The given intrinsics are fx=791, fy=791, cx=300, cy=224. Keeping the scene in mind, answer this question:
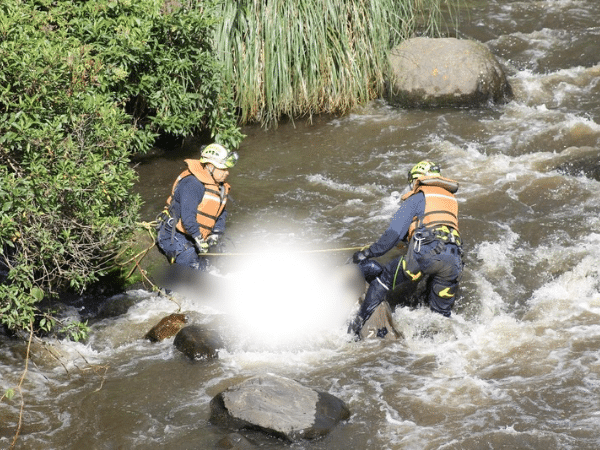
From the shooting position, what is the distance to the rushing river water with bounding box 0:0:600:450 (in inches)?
249

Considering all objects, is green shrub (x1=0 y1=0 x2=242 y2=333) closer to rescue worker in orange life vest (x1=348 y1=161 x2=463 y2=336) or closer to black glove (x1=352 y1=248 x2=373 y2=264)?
black glove (x1=352 y1=248 x2=373 y2=264)

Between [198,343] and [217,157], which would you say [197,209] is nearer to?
[217,157]

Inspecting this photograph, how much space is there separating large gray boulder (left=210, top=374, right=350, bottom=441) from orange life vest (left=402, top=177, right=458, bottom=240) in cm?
204

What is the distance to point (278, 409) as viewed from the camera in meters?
6.18

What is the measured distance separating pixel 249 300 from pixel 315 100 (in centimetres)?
486

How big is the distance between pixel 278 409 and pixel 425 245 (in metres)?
2.25

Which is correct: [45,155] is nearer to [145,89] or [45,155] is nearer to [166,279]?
[166,279]

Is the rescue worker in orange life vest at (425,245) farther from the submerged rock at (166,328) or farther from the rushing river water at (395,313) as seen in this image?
the submerged rock at (166,328)

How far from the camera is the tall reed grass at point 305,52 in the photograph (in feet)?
38.8

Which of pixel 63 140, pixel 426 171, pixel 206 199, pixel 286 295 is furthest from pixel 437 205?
pixel 63 140

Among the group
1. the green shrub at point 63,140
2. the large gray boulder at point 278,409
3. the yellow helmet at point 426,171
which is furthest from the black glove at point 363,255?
the green shrub at point 63,140

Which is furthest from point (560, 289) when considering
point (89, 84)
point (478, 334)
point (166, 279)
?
point (89, 84)

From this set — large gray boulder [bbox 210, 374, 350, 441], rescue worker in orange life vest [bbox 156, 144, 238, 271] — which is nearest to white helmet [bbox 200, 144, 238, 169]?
rescue worker in orange life vest [bbox 156, 144, 238, 271]

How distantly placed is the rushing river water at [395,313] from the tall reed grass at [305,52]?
1.37ft
